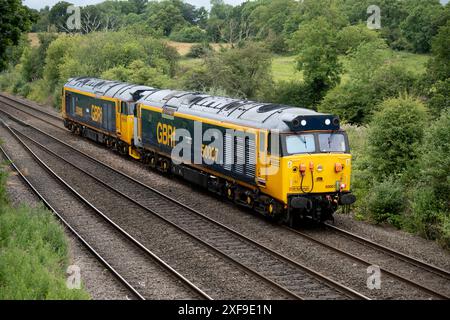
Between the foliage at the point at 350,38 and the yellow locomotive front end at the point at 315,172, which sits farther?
the foliage at the point at 350,38

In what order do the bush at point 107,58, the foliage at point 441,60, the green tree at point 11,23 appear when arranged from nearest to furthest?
the green tree at point 11,23
the foliage at point 441,60
the bush at point 107,58

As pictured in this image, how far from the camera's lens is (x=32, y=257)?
13.7 m

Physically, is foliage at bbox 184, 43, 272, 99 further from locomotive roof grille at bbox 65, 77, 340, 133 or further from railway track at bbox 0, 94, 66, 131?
locomotive roof grille at bbox 65, 77, 340, 133

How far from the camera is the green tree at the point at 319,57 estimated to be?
4903 cm

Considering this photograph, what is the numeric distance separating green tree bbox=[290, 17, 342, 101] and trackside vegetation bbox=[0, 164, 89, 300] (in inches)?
1330

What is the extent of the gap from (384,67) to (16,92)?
46.5m

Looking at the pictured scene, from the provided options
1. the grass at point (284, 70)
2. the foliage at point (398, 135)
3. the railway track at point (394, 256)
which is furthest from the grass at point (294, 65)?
the railway track at point (394, 256)

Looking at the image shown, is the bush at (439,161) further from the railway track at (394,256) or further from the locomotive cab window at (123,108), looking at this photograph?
the locomotive cab window at (123,108)

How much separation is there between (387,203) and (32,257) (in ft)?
34.4

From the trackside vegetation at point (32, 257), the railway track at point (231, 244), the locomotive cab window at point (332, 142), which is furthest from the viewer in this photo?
the locomotive cab window at point (332, 142)

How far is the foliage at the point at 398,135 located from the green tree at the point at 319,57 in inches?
1092

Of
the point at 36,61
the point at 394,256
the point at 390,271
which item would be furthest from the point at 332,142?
the point at 36,61

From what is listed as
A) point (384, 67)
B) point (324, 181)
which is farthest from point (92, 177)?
point (384, 67)
